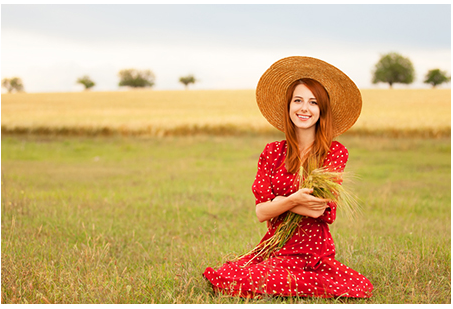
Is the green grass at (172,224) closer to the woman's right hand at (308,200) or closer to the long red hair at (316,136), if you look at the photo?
the woman's right hand at (308,200)

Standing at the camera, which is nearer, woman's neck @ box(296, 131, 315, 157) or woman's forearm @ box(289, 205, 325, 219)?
woman's forearm @ box(289, 205, 325, 219)

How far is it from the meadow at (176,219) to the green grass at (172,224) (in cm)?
2

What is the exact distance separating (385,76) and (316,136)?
61.3m

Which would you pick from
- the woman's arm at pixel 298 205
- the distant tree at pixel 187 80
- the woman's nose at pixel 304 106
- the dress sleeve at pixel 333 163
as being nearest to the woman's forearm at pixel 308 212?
the woman's arm at pixel 298 205

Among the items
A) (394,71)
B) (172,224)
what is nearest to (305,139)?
(172,224)

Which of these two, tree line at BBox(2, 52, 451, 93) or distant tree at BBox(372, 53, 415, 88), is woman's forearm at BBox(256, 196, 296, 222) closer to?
tree line at BBox(2, 52, 451, 93)

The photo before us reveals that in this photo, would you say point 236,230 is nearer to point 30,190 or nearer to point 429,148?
point 30,190

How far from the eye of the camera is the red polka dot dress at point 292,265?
3371 millimetres

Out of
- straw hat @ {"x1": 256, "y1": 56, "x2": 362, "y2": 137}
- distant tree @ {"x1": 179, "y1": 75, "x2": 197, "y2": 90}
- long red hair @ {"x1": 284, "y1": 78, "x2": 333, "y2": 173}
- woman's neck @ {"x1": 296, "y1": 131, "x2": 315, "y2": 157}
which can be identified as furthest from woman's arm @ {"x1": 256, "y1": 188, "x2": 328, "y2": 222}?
distant tree @ {"x1": 179, "y1": 75, "x2": 197, "y2": 90}

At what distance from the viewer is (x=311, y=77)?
3.69 m

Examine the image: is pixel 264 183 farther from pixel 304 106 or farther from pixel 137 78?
pixel 137 78

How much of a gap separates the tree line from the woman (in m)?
50.1

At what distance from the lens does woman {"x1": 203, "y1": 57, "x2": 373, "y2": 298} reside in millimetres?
3375

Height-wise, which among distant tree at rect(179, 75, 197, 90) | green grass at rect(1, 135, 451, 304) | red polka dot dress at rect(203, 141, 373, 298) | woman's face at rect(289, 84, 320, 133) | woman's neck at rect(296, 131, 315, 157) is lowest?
green grass at rect(1, 135, 451, 304)
